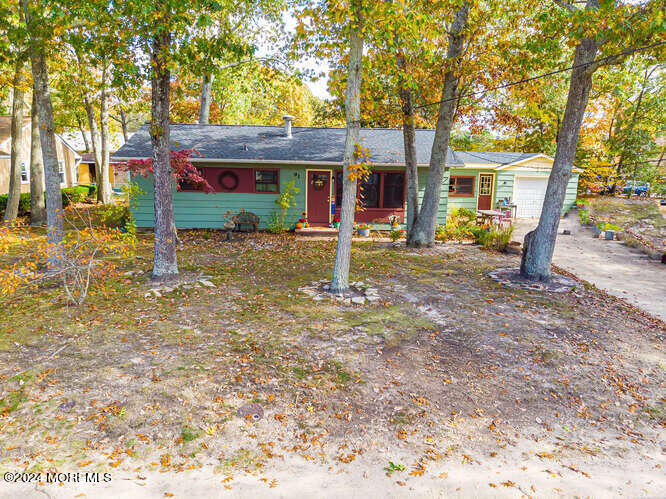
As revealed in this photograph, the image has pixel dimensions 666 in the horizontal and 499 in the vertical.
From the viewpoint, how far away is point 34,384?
15.3ft

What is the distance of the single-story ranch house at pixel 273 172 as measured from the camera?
48.2ft

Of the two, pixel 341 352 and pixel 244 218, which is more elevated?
pixel 244 218

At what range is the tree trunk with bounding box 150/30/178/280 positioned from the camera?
7.81 meters

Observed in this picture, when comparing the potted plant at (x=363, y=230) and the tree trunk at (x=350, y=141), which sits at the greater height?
the tree trunk at (x=350, y=141)


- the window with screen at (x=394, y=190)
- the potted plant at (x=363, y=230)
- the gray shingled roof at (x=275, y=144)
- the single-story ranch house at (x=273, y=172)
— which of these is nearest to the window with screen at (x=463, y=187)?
the gray shingled roof at (x=275, y=144)

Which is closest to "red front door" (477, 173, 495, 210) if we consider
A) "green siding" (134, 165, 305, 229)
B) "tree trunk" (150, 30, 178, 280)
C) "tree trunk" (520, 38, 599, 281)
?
"green siding" (134, 165, 305, 229)

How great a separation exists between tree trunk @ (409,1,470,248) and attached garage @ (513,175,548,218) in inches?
440

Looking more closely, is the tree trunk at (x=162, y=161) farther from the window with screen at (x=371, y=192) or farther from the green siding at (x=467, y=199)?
the green siding at (x=467, y=199)

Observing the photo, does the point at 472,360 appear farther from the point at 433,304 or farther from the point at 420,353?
the point at 433,304

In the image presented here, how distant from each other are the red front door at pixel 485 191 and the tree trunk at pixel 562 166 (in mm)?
12532

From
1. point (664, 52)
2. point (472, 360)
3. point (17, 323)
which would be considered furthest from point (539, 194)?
point (17, 323)

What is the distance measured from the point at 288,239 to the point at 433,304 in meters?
7.19

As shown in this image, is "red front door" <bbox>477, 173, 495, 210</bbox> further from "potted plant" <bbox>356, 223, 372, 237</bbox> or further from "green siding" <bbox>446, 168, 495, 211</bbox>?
"potted plant" <bbox>356, 223, 372, 237</bbox>

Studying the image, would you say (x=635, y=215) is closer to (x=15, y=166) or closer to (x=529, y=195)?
(x=529, y=195)
